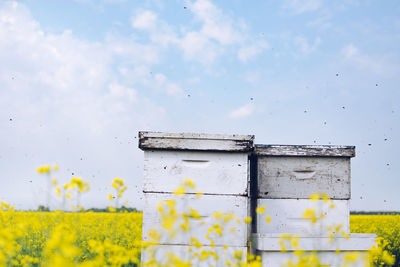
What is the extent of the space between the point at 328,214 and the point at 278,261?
155 centimetres

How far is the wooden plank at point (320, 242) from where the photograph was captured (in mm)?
4719

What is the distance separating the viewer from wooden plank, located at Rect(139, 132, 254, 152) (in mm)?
4934

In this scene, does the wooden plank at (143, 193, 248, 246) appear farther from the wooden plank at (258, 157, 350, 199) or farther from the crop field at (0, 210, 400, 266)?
the wooden plank at (258, 157, 350, 199)

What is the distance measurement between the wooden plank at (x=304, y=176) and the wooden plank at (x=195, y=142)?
1.11m

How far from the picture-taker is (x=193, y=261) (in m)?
4.73

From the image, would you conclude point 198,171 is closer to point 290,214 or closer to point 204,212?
point 204,212

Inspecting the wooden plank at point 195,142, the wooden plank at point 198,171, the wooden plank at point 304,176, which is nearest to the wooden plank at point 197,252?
the wooden plank at point 198,171

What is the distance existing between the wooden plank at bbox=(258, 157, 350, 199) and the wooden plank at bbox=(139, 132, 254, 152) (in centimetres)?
111

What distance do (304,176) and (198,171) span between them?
5.89 ft

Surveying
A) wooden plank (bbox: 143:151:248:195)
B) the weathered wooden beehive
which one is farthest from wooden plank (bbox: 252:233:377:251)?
wooden plank (bbox: 143:151:248:195)

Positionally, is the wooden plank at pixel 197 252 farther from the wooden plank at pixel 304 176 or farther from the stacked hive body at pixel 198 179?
the wooden plank at pixel 304 176

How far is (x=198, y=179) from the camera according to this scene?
4914 millimetres

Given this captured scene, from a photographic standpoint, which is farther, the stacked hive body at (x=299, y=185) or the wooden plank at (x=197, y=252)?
the stacked hive body at (x=299, y=185)

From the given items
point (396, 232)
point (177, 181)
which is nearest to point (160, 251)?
point (177, 181)
